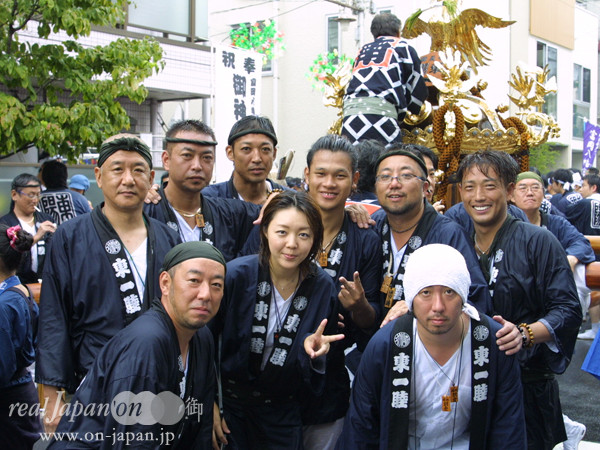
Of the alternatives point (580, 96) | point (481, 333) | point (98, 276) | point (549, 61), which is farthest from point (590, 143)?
point (98, 276)

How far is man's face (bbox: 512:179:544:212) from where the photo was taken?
527cm

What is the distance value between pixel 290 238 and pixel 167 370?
0.89 metres

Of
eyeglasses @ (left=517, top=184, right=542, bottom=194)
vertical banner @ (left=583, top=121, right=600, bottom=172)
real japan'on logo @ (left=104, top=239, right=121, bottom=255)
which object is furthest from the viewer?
vertical banner @ (left=583, top=121, right=600, bottom=172)

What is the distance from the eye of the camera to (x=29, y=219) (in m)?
6.43

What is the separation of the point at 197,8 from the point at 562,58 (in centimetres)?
1674

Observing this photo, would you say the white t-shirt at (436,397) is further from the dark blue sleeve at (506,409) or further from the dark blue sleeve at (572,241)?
the dark blue sleeve at (572,241)

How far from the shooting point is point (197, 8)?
42.7 feet

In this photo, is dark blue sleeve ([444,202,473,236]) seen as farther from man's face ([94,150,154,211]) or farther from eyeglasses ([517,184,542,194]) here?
man's face ([94,150,154,211])

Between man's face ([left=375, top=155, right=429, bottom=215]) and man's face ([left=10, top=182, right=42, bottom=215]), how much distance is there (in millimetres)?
4141

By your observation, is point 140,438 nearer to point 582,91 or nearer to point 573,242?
point 573,242

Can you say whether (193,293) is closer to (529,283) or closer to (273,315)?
(273,315)

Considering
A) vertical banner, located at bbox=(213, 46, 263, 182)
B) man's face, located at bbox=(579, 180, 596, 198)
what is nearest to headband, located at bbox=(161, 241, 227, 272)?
vertical banner, located at bbox=(213, 46, 263, 182)

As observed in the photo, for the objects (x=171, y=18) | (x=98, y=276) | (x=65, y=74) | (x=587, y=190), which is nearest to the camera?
(x=98, y=276)

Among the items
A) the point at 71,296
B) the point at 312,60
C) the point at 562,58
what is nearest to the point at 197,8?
the point at 312,60
